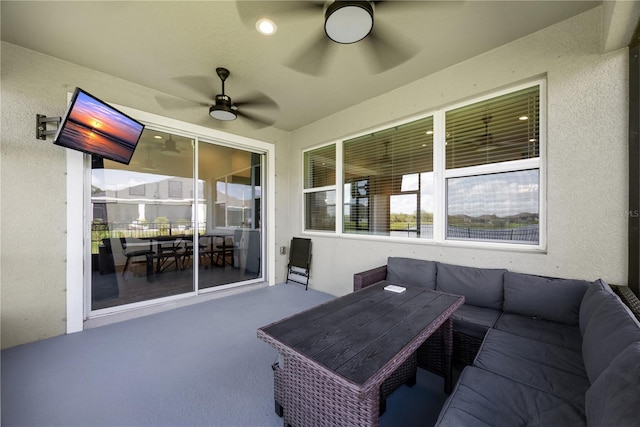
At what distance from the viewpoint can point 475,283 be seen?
2.45 m

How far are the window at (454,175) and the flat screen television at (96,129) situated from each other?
2.90 metres

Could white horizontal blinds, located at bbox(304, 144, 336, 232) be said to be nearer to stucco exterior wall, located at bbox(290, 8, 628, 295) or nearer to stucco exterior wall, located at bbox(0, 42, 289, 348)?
stucco exterior wall, located at bbox(290, 8, 628, 295)

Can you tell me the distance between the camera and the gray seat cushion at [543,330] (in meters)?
1.71

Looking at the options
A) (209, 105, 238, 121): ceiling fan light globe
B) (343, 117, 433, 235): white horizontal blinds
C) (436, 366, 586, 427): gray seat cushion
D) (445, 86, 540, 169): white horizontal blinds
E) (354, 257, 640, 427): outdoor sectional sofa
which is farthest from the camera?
(343, 117, 433, 235): white horizontal blinds

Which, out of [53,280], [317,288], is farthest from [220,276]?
[53,280]

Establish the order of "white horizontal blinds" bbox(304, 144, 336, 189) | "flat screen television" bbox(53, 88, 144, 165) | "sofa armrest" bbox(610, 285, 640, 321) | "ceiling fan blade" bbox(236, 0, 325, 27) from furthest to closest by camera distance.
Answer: "white horizontal blinds" bbox(304, 144, 336, 189) → "flat screen television" bbox(53, 88, 144, 165) → "ceiling fan blade" bbox(236, 0, 325, 27) → "sofa armrest" bbox(610, 285, 640, 321)

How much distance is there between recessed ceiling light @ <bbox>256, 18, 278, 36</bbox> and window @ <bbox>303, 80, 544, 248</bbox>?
200 centimetres

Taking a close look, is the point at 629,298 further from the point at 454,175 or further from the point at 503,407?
the point at 454,175

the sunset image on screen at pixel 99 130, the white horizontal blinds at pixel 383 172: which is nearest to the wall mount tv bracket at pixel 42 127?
the sunset image on screen at pixel 99 130

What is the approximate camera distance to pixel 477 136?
9.07 ft

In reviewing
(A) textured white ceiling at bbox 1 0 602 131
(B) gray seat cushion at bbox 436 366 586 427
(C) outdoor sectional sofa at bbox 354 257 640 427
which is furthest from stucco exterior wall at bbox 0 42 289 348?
(B) gray seat cushion at bbox 436 366 586 427

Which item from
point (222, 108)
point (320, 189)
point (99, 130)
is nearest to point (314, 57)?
point (222, 108)

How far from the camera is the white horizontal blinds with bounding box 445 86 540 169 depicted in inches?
96.9

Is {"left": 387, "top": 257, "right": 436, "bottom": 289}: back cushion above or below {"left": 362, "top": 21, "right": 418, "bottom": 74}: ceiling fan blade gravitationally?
below
